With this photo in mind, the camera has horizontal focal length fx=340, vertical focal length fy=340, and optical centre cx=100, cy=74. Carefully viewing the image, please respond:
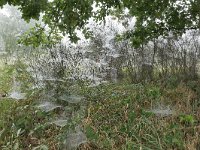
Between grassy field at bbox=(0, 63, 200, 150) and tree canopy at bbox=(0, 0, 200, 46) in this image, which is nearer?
grassy field at bbox=(0, 63, 200, 150)

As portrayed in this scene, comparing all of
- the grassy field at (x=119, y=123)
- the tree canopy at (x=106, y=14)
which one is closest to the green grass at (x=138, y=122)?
the grassy field at (x=119, y=123)

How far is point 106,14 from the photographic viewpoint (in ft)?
18.4

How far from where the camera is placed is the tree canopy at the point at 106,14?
4707 mm

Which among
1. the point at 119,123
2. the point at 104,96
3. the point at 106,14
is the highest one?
the point at 106,14

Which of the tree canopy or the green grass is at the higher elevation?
the tree canopy

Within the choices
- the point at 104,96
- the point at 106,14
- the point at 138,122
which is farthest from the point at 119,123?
the point at 106,14

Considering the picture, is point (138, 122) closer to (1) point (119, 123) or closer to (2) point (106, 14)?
(1) point (119, 123)

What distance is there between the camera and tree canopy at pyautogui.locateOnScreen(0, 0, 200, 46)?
15.4 feet

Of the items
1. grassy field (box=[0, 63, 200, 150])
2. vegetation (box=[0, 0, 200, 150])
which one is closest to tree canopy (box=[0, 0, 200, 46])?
vegetation (box=[0, 0, 200, 150])

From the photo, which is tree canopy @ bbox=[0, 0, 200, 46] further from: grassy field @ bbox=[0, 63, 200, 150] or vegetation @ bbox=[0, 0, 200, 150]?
grassy field @ bbox=[0, 63, 200, 150]

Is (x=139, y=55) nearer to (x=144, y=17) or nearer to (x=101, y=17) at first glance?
(x=144, y=17)

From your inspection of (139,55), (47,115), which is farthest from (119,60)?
(47,115)

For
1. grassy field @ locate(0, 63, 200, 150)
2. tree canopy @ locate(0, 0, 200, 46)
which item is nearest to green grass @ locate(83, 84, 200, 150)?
grassy field @ locate(0, 63, 200, 150)

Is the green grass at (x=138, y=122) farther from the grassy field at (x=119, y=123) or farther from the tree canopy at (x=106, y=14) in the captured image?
the tree canopy at (x=106, y=14)
